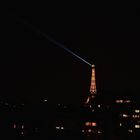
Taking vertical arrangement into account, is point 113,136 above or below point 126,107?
below

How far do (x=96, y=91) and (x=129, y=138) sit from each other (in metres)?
32.0

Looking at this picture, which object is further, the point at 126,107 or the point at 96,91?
the point at 96,91

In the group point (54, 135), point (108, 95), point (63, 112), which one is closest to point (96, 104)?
point (108, 95)

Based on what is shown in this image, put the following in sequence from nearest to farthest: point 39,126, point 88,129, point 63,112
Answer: point 39,126, point 88,129, point 63,112

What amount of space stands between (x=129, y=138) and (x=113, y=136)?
1.91 meters

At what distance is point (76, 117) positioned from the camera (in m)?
50.5

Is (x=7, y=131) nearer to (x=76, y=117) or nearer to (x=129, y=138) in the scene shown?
(x=129, y=138)

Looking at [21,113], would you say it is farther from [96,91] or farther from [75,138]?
[96,91]

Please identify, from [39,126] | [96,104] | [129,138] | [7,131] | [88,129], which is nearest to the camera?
[7,131]

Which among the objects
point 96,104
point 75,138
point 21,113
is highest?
point 96,104

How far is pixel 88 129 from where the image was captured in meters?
46.5

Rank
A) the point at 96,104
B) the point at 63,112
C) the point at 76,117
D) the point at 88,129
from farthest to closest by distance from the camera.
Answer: the point at 96,104 < the point at 63,112 < the point at 76,117 < the point at 88,129

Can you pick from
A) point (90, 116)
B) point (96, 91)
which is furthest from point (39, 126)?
point (96, 91)

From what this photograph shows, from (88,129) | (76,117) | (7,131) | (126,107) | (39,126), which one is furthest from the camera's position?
(126,107)
